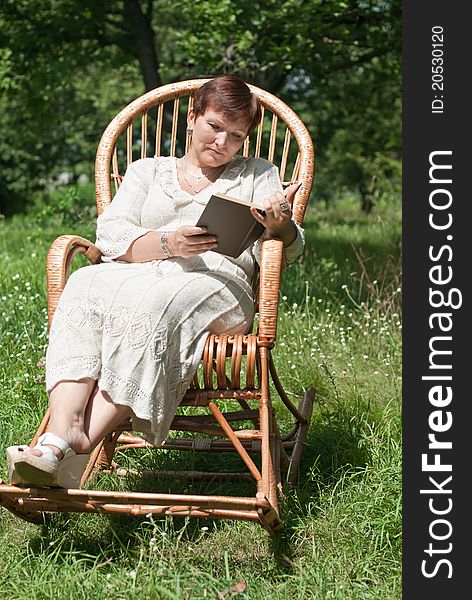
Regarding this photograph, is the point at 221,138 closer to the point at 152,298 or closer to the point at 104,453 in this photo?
the point at 152,298

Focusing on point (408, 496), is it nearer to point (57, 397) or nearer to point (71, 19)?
point (57, 397)

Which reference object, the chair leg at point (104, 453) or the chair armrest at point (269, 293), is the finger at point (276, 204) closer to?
the chair armrest at point (269, 293)

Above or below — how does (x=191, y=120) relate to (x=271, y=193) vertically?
above

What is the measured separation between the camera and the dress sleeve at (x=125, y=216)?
2631mm

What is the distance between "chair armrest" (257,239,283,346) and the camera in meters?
2.33

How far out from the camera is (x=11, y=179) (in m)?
15.2

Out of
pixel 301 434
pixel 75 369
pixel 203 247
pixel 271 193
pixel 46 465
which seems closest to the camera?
pixel 46 465

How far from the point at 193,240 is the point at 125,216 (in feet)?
1.10

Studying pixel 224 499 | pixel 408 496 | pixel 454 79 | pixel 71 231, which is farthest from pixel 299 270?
pixel 224 499

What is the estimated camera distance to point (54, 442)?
2.13 m

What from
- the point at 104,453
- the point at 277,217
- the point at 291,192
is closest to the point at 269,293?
the point at 277,217

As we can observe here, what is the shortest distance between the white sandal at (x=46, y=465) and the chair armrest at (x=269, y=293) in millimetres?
586

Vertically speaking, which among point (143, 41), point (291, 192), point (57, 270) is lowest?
point (57, 270)

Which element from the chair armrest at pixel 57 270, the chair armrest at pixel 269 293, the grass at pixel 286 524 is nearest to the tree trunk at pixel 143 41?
the grass at pixel 286 524
